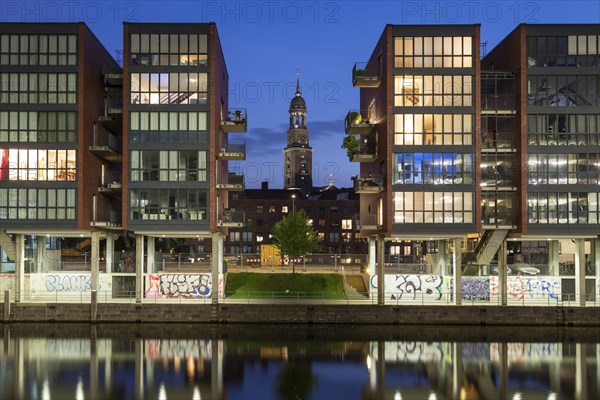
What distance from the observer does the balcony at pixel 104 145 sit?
56.5 m

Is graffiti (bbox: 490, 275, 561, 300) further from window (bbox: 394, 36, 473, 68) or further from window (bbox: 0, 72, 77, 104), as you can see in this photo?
window (bbox: 0, 72, 77, 104)

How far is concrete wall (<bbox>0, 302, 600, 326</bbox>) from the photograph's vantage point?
53.8 meters

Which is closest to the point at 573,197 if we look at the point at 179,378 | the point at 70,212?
the point at 179,378

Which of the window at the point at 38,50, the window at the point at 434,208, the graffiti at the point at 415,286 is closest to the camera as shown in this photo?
the window at the point at 38,50

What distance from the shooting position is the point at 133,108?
183 feet

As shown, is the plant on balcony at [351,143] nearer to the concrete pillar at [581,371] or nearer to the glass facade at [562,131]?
the glass facade at [562,131]

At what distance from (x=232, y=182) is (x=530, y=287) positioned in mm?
27929

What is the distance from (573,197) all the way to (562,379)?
23.3 meters

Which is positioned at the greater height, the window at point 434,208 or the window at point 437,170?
the window at point 437,170

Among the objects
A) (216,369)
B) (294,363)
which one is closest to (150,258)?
(216,369)

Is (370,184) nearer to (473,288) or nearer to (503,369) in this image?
(473,288)

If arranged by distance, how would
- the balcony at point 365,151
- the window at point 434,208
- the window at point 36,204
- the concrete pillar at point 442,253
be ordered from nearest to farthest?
the window at point 36,204
the window at point 434,208
the balcony at point 365,151
the concrete pillar at point 442,253

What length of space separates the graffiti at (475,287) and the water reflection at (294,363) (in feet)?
17.8

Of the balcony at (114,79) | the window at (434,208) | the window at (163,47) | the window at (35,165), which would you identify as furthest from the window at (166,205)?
the window at (434,208)
